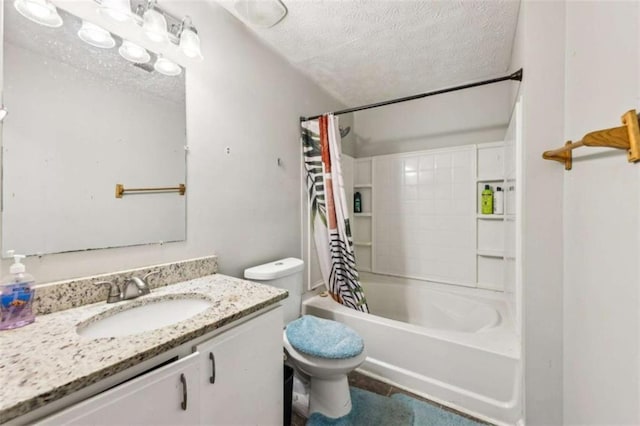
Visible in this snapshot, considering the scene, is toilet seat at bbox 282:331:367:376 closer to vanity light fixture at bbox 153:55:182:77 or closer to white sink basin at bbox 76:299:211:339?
white sink basin at bbox 76:299:211:339

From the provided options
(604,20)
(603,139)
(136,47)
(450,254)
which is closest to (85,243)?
(136,47)

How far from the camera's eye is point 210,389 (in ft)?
2.69

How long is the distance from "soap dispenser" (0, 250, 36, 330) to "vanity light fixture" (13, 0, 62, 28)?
0.83m

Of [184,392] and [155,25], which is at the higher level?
[155,25]

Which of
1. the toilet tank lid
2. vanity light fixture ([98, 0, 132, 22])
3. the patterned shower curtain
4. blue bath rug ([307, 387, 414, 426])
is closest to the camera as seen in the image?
vanity light fixture ([98, 0, 132, 22])

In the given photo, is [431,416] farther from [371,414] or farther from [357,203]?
[357,203]

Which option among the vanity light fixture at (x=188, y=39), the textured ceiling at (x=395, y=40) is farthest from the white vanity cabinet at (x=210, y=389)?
the textured ceiling at (x=395, y=40)

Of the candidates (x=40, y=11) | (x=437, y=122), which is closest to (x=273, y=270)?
(x=40, y=11)

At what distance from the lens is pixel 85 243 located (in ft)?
3.25

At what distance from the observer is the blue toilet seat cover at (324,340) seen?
127cm

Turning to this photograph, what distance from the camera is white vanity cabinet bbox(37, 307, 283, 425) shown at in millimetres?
602

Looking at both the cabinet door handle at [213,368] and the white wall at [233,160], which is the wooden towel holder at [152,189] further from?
the cabinet door handle at [213,368]

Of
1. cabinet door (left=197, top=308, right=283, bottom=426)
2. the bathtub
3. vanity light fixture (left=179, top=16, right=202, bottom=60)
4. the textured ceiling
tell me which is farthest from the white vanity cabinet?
the textured ceiling

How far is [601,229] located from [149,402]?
4.65ft
